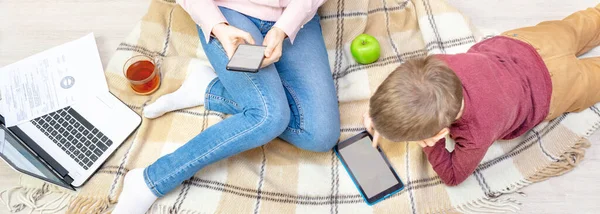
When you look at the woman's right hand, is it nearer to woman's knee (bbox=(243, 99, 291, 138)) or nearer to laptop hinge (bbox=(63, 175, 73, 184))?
woman's knee (bbox=(243, 99, 291, 138))

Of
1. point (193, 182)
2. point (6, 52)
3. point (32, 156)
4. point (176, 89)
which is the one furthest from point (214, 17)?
point (6, 52)

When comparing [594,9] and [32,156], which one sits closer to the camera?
[32,156]

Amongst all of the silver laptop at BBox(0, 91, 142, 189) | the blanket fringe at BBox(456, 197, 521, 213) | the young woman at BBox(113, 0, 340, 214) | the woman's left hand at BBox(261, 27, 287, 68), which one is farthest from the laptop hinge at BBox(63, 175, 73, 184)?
the blanket fringe at BBox(456, 197, 521, 213)

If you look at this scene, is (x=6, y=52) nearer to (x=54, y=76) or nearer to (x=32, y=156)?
(x=54, y=76)

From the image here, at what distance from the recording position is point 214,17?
1.05 meters

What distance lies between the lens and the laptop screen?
100 centimetres

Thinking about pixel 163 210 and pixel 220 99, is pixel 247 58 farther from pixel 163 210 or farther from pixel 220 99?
pixel 163 210

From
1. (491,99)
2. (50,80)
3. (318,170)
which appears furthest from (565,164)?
(50,80)

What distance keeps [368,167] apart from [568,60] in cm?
50

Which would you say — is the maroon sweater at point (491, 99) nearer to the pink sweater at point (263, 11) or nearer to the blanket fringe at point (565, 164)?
the blanket fringe at point (565, 164)

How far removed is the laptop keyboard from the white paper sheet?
0.03m

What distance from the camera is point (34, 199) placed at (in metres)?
1.10

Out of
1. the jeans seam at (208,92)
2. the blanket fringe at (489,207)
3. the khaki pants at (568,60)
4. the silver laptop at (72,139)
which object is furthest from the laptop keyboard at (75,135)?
the khaki pants at (568,60)

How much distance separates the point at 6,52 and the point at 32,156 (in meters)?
0.51
